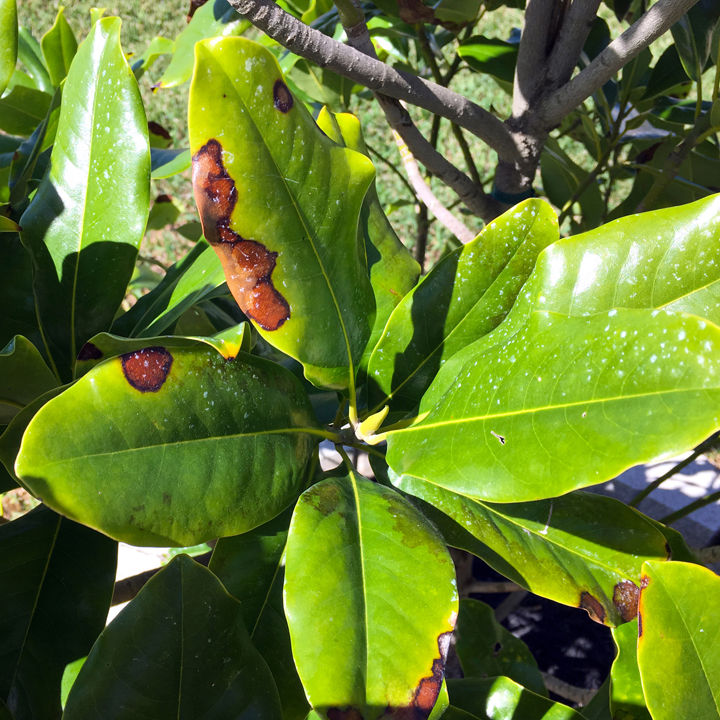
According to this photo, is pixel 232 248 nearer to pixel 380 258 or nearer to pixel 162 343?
pixel 162 343

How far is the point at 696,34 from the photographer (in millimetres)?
1332

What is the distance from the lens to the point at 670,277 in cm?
75

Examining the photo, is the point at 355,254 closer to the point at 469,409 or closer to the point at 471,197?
the point at 469,409

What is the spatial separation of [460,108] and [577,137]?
0.88 m

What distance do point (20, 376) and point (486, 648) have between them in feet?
3.51

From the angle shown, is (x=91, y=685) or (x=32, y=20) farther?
(x=32, y=20)

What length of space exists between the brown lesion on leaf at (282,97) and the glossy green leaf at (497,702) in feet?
2.62

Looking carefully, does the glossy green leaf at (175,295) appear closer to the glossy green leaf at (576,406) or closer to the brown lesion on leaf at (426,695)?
the glossy green leaf at (576,406)

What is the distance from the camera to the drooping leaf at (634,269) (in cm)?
74

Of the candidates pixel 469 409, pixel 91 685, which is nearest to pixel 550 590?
pixel 469 409

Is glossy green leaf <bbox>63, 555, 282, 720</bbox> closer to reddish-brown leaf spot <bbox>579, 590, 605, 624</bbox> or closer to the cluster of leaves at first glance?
the cluster of leaves

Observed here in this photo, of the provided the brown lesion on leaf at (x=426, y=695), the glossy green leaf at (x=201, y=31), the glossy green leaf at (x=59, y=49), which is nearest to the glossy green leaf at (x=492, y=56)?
the glossy green leaf at (x=201, y=31)

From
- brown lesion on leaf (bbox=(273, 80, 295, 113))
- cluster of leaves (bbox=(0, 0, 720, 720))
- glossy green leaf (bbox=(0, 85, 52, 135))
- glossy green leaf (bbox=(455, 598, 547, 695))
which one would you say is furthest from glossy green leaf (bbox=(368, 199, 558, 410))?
glossy green leaf (bbox=(0, 85, 52, 135))

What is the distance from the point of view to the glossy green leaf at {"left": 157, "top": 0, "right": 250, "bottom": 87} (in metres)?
1.25
